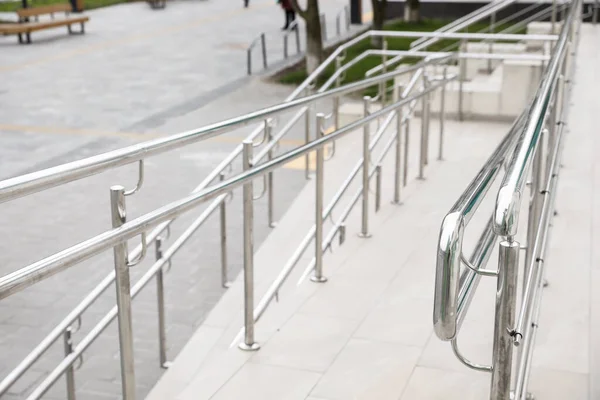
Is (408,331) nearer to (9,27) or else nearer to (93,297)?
(93,297)

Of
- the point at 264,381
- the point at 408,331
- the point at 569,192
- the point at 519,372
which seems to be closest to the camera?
the point at 519,372

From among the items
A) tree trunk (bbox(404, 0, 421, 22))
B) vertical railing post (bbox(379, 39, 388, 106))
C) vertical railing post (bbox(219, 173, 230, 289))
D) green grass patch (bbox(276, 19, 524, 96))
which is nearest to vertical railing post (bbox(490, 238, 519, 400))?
vertical railing post (bbox(219, 173, 230, 289))

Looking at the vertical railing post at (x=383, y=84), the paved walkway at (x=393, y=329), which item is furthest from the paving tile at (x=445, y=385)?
the vertical railing post at (x=383, y=84)

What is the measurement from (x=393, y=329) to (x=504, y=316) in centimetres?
184

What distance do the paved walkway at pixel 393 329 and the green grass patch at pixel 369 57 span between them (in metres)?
8.15

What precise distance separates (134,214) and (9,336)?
260 centimetres

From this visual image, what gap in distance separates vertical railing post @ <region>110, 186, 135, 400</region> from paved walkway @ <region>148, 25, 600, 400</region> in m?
0.55

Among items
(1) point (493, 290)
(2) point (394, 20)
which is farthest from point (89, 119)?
(2) point (394, 20)

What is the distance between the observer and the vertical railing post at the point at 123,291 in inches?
96.2

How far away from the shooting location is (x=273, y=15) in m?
27.0

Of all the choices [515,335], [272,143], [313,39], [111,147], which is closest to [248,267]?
[515,335]

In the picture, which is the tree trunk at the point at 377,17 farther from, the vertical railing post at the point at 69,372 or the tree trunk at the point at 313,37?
the vertical railing post at the point at 69,372

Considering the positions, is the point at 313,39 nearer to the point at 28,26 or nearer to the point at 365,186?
the point at 28,26

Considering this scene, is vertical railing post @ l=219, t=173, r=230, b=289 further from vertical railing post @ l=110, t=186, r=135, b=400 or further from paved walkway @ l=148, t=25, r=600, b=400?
vertical railing post @ l=110, t=186, r=135, b=400
